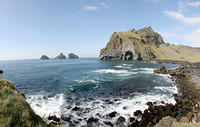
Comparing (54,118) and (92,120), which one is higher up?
(54,118)

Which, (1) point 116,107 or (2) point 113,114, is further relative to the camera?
(1) point 116,107

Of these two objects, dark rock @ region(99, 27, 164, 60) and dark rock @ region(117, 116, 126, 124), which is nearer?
dark rock @ region(117, 116, 126, 124)

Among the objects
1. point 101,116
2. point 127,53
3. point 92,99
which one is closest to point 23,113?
point 101,116

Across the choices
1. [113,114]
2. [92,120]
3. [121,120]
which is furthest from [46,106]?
[121,120]

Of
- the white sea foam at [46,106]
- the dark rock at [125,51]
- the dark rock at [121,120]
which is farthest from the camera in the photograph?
the dark rock at [125,51]

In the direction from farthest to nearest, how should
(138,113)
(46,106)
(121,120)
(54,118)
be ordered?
(46,106)
(138,113)
(54,118)
(121,120)

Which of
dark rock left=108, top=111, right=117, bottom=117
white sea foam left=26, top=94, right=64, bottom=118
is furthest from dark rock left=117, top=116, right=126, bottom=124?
white sea foam left=26, top=94, right=64, bottom=118

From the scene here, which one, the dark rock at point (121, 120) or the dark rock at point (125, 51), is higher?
the dark rock at point (125, 51)

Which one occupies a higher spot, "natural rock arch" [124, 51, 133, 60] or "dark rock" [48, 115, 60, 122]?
"natural rock arch" [124, 51, 133, 60]

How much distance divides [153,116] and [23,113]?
17.3 meters

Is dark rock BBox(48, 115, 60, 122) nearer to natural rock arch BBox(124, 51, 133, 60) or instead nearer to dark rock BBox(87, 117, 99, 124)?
dark rock BBox(87, 117, 99, 124)

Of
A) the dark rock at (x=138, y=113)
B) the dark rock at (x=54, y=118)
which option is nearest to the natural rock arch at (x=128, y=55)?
the dark rock at (x=138, y=113)

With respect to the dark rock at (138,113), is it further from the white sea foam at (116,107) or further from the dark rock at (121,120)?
the dark rock at (121,120)

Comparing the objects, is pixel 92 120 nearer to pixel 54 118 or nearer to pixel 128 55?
pixel 54 118
